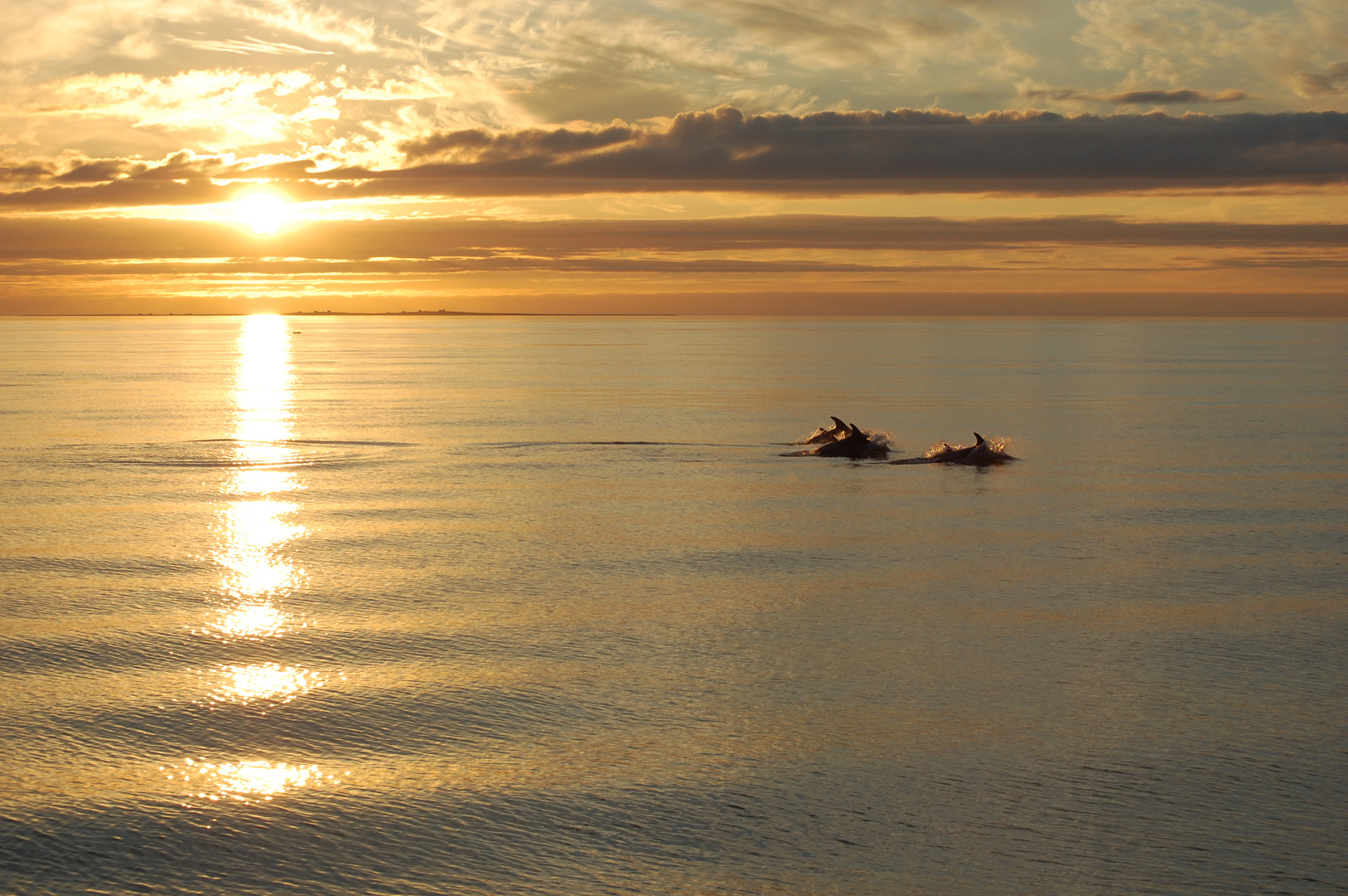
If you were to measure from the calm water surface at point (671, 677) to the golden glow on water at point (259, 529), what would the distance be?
0.11m

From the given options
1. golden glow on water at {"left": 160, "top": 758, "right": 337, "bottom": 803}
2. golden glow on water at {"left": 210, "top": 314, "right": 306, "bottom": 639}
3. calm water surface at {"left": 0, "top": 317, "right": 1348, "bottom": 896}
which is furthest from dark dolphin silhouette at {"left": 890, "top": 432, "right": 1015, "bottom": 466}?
golden glow on water at {"left": 160, "top": 758, "right": 337, "bottom": 803}

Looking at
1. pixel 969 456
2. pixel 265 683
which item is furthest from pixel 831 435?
pixel 265 683

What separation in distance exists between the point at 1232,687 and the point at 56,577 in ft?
45.9

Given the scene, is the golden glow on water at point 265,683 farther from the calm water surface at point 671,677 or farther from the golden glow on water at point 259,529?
the golden glow on water at point 259,529

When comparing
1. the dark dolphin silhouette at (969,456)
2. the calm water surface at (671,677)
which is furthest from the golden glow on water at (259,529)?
the dark dolphin silhouette at (969,456)

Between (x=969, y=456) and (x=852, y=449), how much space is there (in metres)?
3.00

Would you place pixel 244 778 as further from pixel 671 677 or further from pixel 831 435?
pixel 831 435

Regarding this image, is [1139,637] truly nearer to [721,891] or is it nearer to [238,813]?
[721,891]

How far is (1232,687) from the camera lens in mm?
10930

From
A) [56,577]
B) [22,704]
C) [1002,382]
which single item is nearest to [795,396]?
[1002,382]

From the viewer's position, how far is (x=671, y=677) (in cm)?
1114

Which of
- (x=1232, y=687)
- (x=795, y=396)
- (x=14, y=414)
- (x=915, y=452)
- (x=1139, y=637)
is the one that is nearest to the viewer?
(x=1232, y=687)

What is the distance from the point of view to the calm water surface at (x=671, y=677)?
295 inches

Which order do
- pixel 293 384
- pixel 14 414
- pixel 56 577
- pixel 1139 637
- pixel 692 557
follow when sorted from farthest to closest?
1. pixel 293 384
2. pixel 14 414
3. pixel 692 557
4. pixel 56 577
5. pixel 1139 637
